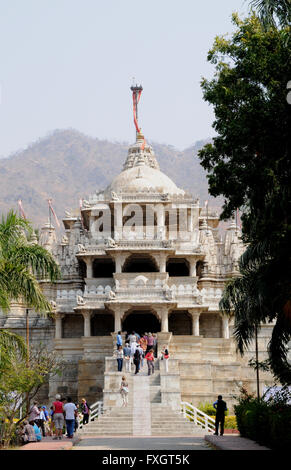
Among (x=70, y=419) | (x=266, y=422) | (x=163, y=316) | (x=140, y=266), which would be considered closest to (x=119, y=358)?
(x=163, y=316)

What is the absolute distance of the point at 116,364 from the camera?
39.0 meters

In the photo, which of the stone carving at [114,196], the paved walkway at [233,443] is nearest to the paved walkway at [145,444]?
the paved walkway at [233,443]

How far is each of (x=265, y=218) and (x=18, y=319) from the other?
97.7 feet

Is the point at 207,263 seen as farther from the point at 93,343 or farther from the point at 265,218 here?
the point at 265,218

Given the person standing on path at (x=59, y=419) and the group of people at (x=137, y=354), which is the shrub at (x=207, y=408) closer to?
the group of people at (x=137, y=354)

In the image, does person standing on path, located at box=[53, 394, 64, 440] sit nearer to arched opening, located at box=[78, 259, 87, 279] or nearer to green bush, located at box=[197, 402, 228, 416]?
green bush, located at box=[197, 402, 228, 416]

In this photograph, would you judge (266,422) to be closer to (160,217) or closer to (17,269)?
(17,269)

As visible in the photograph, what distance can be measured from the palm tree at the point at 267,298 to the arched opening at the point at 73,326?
18.4 metres

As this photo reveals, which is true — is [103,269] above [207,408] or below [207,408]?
above

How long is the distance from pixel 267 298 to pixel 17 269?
7.77 meters

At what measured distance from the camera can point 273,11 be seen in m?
20.7

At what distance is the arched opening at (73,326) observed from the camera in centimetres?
4791

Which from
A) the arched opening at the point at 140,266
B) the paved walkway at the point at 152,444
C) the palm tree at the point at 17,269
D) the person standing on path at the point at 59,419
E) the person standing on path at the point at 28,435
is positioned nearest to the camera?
the paved walkway at the point at 152,444

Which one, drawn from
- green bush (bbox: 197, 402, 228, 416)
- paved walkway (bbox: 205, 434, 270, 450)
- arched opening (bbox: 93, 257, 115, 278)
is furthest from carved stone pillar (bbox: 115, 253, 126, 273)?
paved walkway (bbox: 205, 434, 270, 450)
